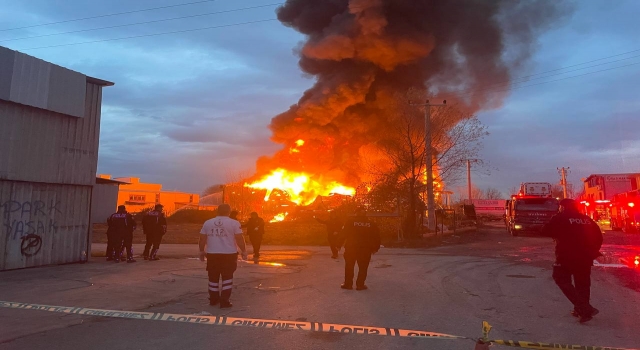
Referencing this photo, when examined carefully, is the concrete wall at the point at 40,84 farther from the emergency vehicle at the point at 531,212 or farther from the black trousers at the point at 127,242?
the emergency vehicle at the point at 531,212

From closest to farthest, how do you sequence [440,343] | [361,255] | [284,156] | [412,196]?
[440,343] → [361,255] → [412,196] → [284,156]

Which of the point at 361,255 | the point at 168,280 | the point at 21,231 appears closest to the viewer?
the point at 361,255

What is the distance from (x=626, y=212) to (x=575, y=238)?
22.3 meters

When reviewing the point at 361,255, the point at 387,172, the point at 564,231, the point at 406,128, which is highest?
the point at 406,128

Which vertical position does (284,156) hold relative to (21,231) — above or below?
above

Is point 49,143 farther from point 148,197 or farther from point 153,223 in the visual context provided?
point 148,197

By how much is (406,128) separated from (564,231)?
57.6 ft

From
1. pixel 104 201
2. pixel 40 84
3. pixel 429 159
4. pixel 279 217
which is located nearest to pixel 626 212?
pixel 429 159

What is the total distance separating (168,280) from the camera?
811 cm

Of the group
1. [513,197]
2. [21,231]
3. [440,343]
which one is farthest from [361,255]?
[513,197]

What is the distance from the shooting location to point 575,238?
545 cm

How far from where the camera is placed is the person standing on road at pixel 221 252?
599cm

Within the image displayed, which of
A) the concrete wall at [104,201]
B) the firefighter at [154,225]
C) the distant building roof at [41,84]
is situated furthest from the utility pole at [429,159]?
the concrete wall at [104,201]

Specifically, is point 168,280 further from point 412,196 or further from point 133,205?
point 133,205
